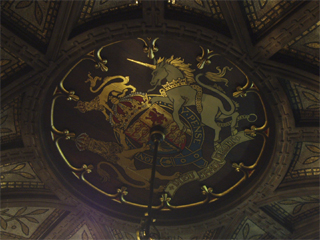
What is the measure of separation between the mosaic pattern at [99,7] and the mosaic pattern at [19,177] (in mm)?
2886

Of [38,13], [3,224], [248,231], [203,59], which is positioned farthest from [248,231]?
[38,13]

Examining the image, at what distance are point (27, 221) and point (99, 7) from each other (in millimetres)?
Answer: 4448

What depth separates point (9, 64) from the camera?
19.0 ft

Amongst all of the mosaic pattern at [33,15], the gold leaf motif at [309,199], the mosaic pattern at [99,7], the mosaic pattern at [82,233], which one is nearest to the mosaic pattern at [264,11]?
the mosaic pattern at [99,7]

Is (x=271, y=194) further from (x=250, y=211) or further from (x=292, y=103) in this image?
(x=292, y=103)

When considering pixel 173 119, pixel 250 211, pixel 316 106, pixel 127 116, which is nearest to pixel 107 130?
pixel 127 116

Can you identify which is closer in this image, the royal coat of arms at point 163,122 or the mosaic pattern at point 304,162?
the royal coat of arms at point 163,122

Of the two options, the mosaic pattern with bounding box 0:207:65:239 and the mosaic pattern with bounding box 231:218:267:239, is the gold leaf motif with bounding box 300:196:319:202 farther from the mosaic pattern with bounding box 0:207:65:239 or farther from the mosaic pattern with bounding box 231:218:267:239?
the mosaic pattern with bounding box 0:207:65:239

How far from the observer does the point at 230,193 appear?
7.23 meters

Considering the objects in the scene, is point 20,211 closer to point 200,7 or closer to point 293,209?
point 200,7

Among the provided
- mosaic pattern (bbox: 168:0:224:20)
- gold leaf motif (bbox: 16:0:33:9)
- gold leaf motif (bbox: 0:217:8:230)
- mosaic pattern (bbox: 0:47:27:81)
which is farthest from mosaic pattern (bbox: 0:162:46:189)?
mosaic pattern (bbox: 168:0:224:20)

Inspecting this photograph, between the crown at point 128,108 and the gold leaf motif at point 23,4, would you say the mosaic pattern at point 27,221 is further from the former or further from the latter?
the gold leaf motif at point 23,4

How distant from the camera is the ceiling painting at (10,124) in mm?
6133

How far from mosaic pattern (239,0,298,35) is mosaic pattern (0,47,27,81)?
11.5 ft
